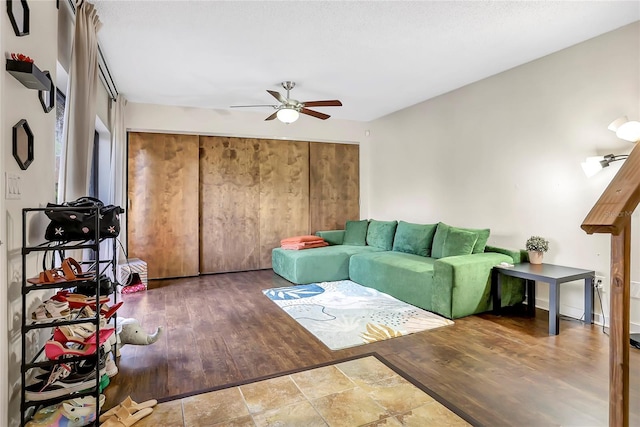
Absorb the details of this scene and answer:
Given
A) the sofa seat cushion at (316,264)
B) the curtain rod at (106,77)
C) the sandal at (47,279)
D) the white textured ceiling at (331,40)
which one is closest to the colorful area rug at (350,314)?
the sofa seat cushion at (316,264)

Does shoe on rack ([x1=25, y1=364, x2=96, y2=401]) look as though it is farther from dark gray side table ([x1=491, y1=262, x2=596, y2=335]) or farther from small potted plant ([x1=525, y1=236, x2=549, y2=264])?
small potted plant ([x1=525, y1=236, x2=549, y2=264])

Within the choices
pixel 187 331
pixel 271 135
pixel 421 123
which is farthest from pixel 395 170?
pixel 187 331

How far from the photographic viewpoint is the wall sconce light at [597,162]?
3.12 meters

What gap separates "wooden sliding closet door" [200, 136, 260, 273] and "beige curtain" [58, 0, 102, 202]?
2882mm

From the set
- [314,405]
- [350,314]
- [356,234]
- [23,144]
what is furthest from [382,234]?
[23,144]

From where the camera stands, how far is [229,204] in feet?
18.5

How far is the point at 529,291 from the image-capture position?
3.77 metres

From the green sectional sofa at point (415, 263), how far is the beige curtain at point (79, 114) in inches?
114

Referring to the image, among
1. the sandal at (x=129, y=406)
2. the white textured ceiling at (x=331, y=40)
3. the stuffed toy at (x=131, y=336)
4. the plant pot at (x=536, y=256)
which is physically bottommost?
the sandal at (x=129, y=406)

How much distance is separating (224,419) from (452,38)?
3456mm

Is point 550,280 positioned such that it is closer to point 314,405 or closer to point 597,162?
point 597,162

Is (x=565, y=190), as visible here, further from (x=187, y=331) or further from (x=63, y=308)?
(x=63, y=308)

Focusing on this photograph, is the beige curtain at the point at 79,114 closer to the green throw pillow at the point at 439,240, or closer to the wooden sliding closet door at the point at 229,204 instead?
the wooden sliding closet door at the point at 229,204

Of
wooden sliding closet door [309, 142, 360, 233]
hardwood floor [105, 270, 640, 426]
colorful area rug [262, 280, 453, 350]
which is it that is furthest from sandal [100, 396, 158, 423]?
wooden sliding closet door [309, 142, 360, 233]
